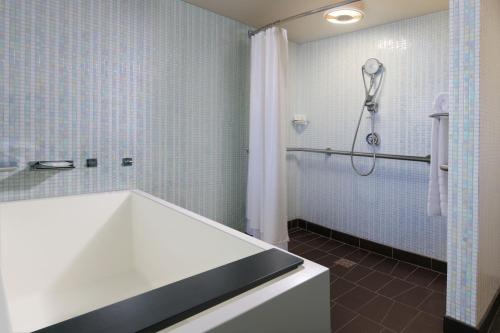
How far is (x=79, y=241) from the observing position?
1936 millimetres

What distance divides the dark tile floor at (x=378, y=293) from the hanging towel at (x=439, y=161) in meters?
0.60

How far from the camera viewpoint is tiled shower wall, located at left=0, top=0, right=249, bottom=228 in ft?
5.87

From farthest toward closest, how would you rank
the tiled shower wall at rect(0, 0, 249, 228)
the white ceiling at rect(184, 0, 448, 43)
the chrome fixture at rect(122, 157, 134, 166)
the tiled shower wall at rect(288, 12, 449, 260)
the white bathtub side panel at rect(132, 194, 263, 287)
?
the tiled shower wall at rect(288, 12, 449, 260) < the white ceiling at rect(184, 0, 448, 43) < the chrome fixture at rect(122, 157, 134, 166) < the tiled shower wall at rect(0, 0, 249, 228) < the white bathtub side panel at rect(132, 194, 263, 287)

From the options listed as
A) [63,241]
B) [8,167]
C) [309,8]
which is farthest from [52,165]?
[309,8]

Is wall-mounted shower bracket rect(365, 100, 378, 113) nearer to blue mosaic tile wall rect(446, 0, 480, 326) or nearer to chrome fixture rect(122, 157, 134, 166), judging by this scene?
blue mosaic tile wall rect(446, 0, 480, 326)

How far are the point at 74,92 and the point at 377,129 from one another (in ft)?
8.06

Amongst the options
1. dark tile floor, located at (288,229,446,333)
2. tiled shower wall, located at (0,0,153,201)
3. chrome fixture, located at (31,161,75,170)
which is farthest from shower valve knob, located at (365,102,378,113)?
chrome fixture, located at (31,161,75,170)

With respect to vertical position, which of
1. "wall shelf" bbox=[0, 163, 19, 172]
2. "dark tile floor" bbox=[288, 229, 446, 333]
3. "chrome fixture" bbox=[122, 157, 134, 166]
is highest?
"chrome fixture" bbox=[122, 157, 134, 166]

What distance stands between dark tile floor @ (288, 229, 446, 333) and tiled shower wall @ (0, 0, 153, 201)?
167 centimetres

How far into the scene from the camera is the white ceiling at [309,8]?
2.33m

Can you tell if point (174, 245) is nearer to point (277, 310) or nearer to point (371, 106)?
point (277, 310)

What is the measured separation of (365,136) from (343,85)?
57 cm

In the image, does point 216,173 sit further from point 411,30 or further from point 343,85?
point 411,30

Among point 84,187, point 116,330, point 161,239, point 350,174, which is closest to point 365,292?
A: point 350,174
